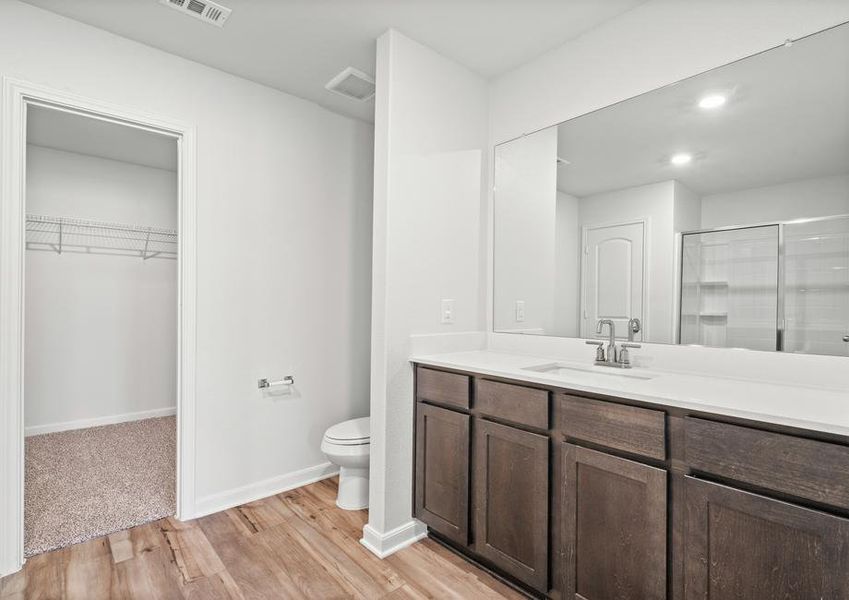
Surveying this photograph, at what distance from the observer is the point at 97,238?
12.6 feet

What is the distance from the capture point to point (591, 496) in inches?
57.3

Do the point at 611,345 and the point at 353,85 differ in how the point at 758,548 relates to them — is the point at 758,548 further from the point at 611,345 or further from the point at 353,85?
the point at 353,85

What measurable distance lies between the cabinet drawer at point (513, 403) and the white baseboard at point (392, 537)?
2.52ft

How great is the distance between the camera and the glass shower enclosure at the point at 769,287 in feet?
4.77

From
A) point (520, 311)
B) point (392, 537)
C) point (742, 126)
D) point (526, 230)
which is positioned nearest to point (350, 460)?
point (392, 537)

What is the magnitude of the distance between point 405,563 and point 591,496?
0.97 meters

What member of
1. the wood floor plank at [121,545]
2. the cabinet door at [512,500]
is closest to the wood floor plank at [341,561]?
the cabinet door at [512,500]

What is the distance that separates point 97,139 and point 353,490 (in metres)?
3.35

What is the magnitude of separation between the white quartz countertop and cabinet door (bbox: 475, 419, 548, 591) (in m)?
0.25

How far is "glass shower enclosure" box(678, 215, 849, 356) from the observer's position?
1.45 m

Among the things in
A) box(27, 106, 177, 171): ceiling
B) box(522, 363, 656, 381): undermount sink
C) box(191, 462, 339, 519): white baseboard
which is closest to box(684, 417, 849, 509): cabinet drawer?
box(522, 363, 656, 381): undermount sink

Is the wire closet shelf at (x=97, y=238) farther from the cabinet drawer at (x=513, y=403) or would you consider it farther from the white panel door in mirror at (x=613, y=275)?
the white panel door in mirror at (x=613, y=275)

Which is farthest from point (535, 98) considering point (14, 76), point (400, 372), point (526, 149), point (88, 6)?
point (14, 76)

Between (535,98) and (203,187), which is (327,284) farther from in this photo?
(535,98)
